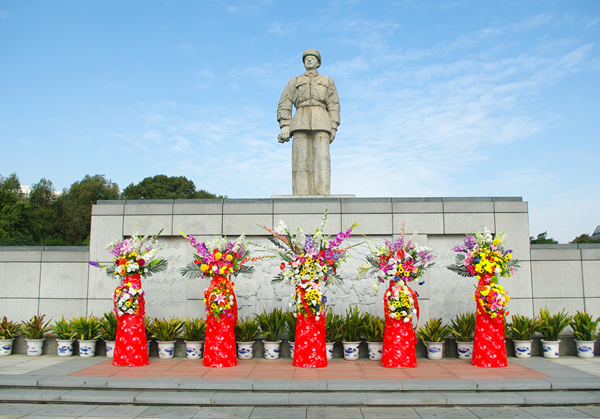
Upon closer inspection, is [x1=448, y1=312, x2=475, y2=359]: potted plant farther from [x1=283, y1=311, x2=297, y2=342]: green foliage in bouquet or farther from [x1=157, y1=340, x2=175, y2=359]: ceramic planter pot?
[x1=157, y1=340, x2=175, y2=359]: ceramic planter pot

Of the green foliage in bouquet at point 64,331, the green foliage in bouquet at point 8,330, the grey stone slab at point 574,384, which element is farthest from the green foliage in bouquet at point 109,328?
the grey stone slab at point 574,384

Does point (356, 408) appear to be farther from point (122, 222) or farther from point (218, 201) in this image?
point (122, 222)

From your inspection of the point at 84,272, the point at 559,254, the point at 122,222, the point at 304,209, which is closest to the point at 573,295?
the point at 559,254

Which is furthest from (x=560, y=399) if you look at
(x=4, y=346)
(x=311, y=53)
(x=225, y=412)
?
(x=4, y=346)

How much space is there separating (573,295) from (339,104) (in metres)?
6.26

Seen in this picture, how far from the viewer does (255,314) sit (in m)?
8.37

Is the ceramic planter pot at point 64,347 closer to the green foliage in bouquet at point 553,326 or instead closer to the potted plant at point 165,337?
the potted plant at point 165,337

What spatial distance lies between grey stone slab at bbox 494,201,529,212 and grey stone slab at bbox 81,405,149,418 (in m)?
7.24

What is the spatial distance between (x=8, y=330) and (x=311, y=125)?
7.11 metres

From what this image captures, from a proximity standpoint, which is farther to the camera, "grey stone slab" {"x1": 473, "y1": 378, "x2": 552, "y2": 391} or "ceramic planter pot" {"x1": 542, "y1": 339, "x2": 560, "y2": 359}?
"ceramic planter pot" {"x1": 542, "y1": 339, "x2": 560, "y2": 359}

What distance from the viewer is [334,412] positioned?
5.25m

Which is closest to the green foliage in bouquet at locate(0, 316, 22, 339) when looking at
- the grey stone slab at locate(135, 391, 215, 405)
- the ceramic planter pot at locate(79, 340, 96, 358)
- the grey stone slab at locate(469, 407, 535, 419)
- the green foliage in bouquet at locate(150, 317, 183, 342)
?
the ceramic planter pot at locate(79, 340, 96, 358)

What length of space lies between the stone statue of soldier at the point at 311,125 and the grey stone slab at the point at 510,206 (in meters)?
3.50

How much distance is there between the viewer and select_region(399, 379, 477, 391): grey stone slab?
19.0 ft
